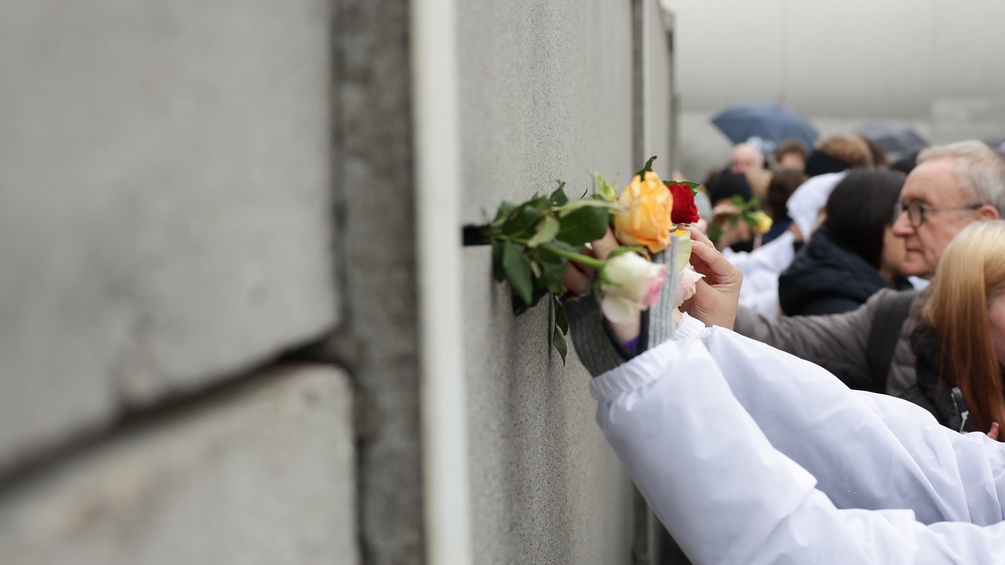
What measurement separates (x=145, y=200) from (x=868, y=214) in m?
3.11

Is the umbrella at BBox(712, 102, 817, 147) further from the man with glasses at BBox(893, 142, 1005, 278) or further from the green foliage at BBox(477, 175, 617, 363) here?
the green foliage at BBox(477, 175, 617, 363)

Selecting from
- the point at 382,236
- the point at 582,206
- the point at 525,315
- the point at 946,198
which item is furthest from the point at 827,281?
the point at 382,236

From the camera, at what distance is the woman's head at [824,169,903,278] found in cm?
323

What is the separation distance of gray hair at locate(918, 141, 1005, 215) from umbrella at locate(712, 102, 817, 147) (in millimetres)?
7821

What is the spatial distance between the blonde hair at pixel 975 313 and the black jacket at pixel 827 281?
1006 mm

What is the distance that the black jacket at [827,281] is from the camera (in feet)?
10.3

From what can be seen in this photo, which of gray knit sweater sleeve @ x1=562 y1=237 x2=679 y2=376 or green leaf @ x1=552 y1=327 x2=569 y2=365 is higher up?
gray knit sweater sleeve @ x1=562 y1=237 x2=679 y2=376

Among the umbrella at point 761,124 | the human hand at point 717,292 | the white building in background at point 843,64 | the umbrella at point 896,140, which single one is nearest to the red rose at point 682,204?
the human hand at point 717,292

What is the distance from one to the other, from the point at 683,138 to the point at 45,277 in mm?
14368

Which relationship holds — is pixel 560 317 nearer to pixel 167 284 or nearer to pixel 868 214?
pixel 167 284

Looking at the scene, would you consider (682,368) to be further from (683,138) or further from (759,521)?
(683,138)

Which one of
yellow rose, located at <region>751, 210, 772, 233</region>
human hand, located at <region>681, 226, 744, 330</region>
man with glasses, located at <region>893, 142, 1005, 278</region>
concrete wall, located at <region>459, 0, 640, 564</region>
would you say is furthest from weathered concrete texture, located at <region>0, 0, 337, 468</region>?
yellow rose, located at <region>751, 210, 772, 233</region>

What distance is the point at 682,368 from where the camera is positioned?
1.08 m

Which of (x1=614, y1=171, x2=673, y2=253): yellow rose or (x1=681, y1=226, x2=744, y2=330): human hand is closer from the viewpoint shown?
(x1=614, y1=171, x2=673, y2=253): yellow rose
